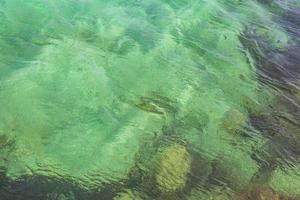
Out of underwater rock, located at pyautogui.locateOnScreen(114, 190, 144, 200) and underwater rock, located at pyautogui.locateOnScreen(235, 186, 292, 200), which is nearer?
underwater rock, located at pyautogui.locateOnScreen(114, 190, 144, 200)

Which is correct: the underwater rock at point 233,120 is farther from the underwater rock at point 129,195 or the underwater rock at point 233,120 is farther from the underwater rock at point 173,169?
the underwater rock at point 129,195

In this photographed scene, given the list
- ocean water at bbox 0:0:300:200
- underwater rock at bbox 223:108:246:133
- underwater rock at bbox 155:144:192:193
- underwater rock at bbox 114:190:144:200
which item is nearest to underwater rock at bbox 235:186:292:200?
ocean water at bbox 0:0:300:200

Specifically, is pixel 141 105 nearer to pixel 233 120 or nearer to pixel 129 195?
pixel 233 120

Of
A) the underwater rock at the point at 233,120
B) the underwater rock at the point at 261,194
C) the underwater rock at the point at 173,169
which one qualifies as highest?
the underwater rock at the point at 233,120

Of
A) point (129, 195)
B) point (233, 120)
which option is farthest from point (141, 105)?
point (129, 195)

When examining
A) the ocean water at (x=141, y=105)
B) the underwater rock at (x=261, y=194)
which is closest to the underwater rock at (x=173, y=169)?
the ocean water at (x=141, y=105)

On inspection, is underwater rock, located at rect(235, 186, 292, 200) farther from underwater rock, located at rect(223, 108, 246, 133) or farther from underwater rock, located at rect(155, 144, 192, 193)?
underwater rock, located at rect(223, 108, 246, 133)
